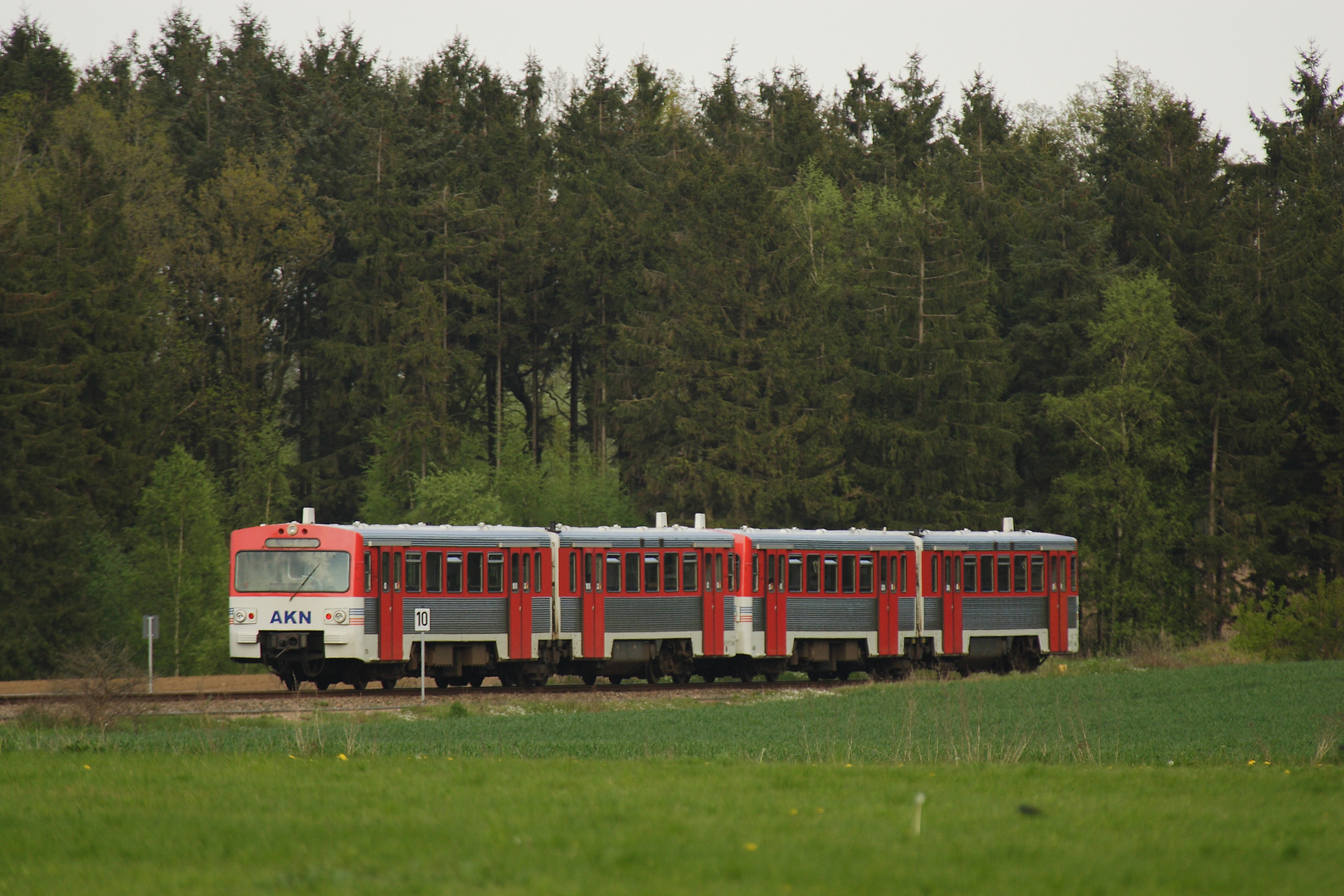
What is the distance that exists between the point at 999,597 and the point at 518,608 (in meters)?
11.7

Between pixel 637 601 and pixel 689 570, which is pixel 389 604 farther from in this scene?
pixel 689 570

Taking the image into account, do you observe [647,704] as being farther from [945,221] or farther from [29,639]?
[945,221]

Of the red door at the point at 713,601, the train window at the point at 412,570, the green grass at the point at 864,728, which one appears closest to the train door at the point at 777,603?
the red door at the point at 713,601

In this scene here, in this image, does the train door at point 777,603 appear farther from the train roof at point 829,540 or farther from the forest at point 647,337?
the forest at point 647,337

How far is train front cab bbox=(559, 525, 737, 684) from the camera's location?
30.1m

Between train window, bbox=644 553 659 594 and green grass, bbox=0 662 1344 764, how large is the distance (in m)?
3.33

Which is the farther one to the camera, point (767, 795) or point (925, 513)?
point (925, 513)

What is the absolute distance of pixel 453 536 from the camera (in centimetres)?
2856

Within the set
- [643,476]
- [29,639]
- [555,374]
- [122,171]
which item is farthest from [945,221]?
[29,639]

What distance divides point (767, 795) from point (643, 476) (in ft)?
143

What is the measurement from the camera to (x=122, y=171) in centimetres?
5366

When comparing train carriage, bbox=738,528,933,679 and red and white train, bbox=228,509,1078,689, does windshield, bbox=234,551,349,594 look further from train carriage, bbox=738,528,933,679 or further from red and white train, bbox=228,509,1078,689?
train carriage, bbox=738,528,933,679

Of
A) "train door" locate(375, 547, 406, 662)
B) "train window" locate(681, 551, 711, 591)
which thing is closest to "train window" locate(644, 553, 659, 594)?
"train window" locate(681, 551, 711, 591)

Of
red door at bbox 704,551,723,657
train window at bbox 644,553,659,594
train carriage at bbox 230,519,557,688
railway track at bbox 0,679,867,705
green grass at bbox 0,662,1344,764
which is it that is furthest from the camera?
red door at bbox 704,551,723,657
